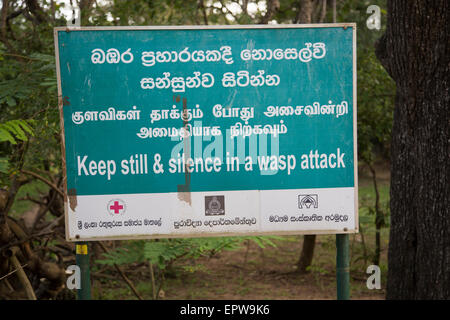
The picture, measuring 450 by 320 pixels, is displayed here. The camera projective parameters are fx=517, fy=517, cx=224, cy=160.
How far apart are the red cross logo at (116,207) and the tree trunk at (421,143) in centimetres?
229

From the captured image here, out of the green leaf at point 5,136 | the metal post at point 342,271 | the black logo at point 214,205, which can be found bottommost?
the metal post at point 342,271

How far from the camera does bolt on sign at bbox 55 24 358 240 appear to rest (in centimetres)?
289

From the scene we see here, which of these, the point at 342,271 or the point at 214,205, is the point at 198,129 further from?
the point at 342,271

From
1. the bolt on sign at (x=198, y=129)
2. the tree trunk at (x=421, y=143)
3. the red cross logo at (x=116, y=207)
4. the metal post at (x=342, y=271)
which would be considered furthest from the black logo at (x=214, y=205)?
the tree trunk at (x=421, y=143)

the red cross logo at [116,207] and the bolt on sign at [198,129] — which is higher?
the bolt on sign at [198,129]

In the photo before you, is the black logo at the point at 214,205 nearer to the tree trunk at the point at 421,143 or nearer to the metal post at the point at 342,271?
the metal post at the point at 342,271

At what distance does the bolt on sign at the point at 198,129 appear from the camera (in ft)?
9.48

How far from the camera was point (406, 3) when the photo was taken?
12.6ft

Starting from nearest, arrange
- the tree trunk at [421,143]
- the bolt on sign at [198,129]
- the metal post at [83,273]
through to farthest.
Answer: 1. the bolt on sign at [198,129]
2. the metal post at [83,273]
3. the tree trunk at [421,143]

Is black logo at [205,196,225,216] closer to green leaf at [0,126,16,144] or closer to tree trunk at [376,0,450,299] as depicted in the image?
green leaf at [0,126,16,144]

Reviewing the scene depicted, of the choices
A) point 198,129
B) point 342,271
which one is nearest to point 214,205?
point 198,129

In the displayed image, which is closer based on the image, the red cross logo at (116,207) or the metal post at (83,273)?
the red cross logo at (116,207)

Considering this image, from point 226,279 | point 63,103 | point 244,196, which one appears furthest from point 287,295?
point 63,103

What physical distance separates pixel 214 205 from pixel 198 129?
1.43 ft
